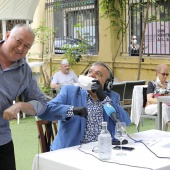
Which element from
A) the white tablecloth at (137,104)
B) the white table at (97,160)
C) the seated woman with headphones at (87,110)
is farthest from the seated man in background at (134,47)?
the white table at (97,160)

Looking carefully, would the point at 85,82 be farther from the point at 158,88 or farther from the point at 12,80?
the point at 158,88

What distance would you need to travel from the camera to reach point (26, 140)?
22.4 ft

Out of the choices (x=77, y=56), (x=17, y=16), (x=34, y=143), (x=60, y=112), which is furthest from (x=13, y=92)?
(x=77, y=56)

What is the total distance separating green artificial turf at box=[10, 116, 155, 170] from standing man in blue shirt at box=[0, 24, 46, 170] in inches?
97.3

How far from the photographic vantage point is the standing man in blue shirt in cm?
266

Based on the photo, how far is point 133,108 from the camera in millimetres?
7246

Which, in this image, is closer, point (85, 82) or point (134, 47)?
point (85, 82)

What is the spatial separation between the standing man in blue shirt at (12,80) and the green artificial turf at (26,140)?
247cm

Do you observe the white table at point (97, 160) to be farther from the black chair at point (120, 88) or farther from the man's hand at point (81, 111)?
the black chair at point (120, 88)

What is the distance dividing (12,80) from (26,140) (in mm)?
4250

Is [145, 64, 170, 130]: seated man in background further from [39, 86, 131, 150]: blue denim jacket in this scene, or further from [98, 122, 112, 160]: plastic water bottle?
[98, 122, 112, 160]: plastic water bottle

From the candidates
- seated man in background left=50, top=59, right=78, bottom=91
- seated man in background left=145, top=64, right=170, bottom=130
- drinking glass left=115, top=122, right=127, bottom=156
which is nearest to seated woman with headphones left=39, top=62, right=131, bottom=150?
drinking glass left=115, top=122, right=127, bottom=156

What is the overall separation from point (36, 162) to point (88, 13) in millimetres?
9268

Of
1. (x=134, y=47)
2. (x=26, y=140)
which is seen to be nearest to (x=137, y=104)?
(x=26, y=140)
